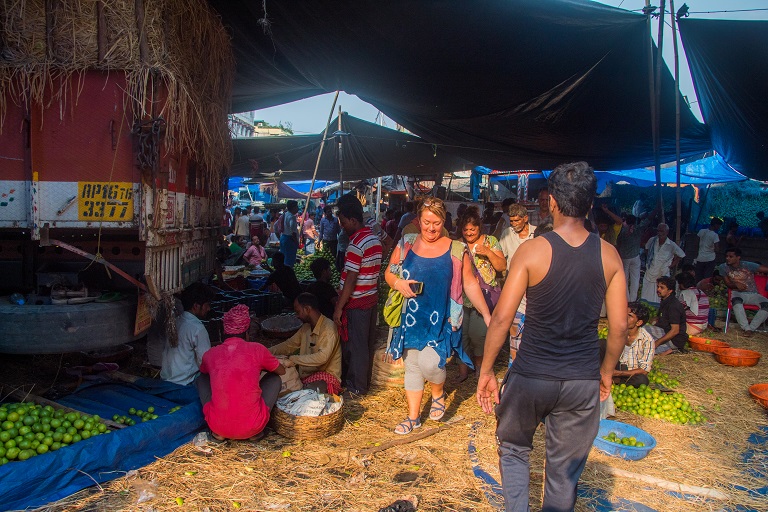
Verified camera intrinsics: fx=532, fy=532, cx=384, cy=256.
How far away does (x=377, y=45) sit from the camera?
635 centimetres

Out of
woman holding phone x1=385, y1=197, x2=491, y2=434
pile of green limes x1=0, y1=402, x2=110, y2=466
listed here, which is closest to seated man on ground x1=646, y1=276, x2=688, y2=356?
woman holding phone x1=385, y1=197, x2=491, y2=434

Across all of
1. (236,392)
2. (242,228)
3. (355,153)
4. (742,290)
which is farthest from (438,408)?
(242,228)

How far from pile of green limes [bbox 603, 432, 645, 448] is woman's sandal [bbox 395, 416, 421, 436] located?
1.61m

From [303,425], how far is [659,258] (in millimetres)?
7544

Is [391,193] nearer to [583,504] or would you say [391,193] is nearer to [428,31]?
[428,31]

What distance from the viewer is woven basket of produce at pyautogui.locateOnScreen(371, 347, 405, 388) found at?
5773 mm

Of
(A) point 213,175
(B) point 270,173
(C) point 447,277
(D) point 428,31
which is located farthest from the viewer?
(B) point 270,173

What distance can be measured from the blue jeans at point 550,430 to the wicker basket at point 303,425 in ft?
6.58

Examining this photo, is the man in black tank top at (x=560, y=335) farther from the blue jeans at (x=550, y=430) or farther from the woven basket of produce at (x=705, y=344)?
the woven basket of produce at (x=705, y=344)

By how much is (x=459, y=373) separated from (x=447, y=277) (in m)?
2.18

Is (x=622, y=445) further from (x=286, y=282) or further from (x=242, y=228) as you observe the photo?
(x=242, y=228)

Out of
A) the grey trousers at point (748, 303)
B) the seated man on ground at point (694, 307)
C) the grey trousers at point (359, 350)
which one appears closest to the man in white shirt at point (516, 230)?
the grey trousers at point (359, 350)

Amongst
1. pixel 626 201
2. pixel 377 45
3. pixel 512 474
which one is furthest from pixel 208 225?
pixel 626 201

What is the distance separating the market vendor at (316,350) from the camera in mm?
5227
